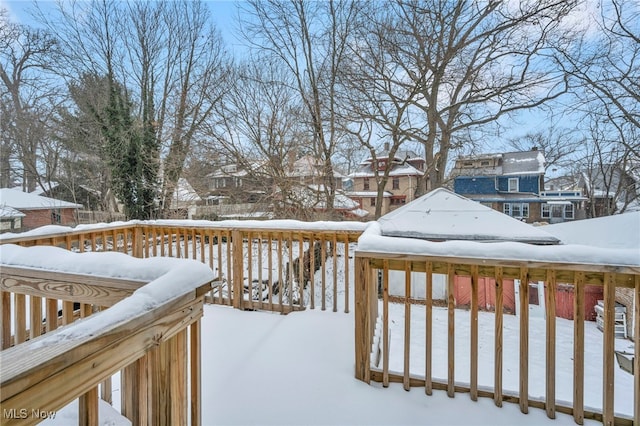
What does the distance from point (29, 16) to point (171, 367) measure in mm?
11647

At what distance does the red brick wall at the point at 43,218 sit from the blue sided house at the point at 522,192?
15518 millimetres

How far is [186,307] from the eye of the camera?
114 cm

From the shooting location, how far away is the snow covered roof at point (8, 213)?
26.4 ft

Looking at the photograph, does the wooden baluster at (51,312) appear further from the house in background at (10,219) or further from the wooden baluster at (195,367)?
the house in background at (10,219)

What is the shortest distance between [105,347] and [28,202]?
41.4 ft

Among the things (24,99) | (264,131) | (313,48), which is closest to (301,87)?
(313,48)

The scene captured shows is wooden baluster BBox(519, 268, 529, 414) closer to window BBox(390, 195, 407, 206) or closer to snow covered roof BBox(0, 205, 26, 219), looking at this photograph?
snow covered roof BBox(0, 205, 26, 219)

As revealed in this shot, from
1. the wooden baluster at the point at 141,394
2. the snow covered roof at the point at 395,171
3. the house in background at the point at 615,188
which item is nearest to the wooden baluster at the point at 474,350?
the wooden baluster at the point at 141,394

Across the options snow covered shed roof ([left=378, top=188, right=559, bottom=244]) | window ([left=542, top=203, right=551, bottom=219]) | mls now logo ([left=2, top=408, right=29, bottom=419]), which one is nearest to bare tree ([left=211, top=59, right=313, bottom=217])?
snow covered shed roof ([left=378, top=188, right=559, bottom=244])

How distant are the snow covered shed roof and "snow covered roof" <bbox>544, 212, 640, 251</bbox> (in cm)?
43

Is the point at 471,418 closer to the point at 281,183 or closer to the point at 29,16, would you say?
the point at 281,183

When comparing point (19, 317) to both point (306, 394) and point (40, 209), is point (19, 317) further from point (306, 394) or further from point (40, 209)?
point (40, 209)

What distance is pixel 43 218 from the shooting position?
394 inches

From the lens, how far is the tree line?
283 inches
